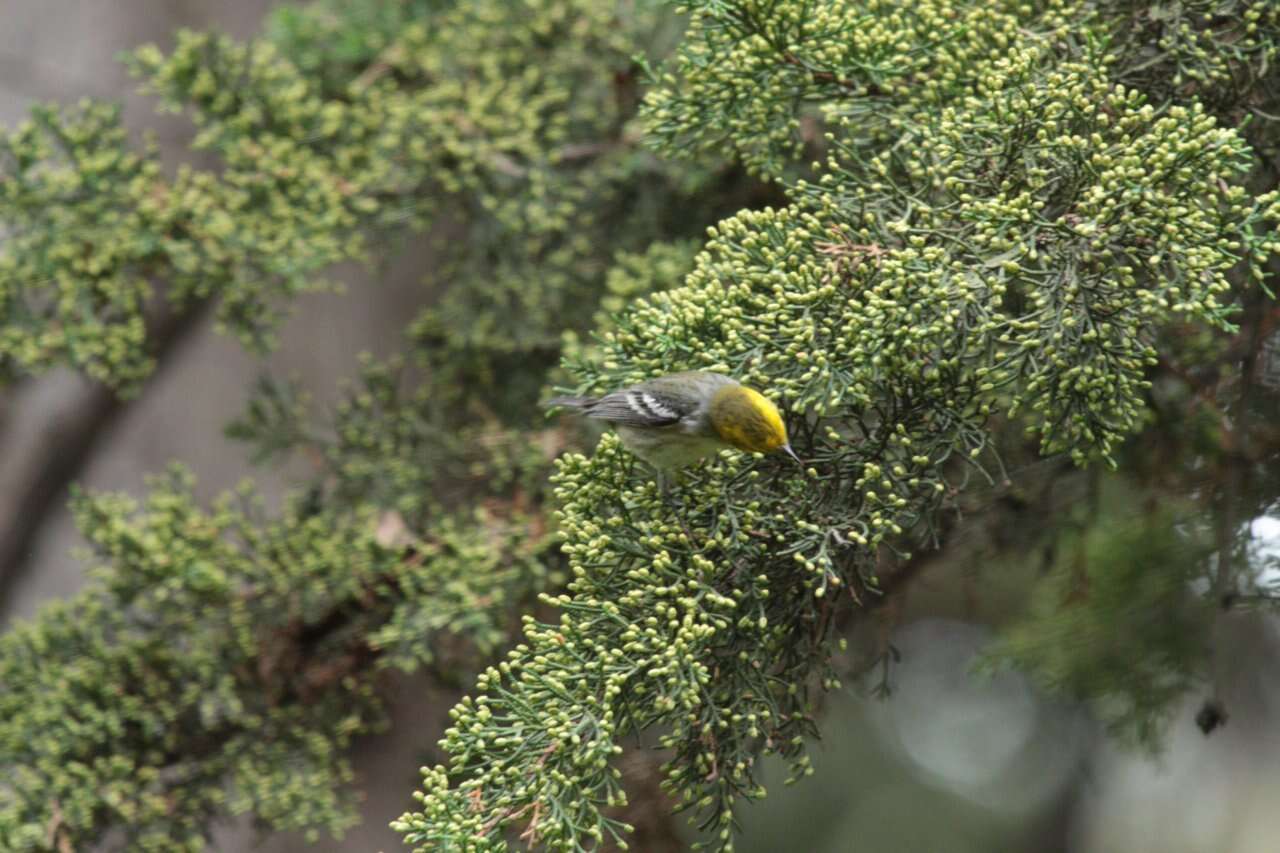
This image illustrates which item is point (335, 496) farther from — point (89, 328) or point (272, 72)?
point (272, 72)

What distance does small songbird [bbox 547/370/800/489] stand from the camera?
1550 mm

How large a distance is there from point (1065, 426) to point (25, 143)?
2343 mm

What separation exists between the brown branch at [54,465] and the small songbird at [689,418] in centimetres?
226

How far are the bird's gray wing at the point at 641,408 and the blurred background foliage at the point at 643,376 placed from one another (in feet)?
0.17

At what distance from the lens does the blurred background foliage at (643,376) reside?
149 centimetres

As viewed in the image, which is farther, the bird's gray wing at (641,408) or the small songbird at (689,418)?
the bird's gray wing at (641,408)

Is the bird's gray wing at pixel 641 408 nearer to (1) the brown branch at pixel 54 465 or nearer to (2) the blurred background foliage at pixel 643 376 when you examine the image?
(2) the blurred background foliage at pixel 643 376

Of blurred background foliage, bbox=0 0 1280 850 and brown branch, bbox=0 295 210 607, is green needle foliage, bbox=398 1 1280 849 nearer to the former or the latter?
blurred background foliage, bbox=0 0 1280 850

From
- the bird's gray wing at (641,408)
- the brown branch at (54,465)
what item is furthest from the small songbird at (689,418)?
the brown branch at (54,465)

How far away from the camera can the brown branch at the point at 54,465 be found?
3.53 m

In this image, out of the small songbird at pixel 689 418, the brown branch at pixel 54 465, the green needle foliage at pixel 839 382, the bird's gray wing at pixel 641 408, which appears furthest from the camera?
the brown branch at pixel 54 465

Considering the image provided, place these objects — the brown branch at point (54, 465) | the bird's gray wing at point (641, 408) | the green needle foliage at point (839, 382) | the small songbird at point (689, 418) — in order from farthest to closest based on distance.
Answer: the brown branch at point (54, 465), the bird's gray wing at point (641, 408), the small songbird at point (689, 418), the green needle foliage at point (839, 382)

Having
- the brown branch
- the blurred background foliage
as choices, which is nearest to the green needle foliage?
the blurred background foliage

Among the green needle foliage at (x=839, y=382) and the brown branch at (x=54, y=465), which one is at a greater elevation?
the green needle foliage at (x=839, y=382)
